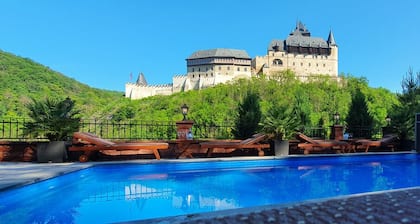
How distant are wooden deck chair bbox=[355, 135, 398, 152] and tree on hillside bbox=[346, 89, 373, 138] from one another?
2.06 metres

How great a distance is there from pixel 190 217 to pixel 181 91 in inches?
2078

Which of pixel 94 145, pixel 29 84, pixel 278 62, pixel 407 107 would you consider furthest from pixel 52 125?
pixel 278 62

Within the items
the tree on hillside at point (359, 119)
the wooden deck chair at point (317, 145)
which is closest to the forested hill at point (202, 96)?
the tree on hillside at point (359, 119)

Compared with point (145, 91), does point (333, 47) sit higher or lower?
higher

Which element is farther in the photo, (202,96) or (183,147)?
(202,96)

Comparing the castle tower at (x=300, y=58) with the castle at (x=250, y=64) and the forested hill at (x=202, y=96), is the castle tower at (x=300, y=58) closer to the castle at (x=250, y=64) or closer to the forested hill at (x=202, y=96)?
the castle at (x=250, y=64)

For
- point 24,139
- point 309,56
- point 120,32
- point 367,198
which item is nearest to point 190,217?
point 367,198

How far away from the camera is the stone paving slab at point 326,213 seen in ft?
6.97

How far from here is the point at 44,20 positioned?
27.2 metres

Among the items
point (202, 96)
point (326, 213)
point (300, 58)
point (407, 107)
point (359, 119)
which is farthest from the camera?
point (300, 58)

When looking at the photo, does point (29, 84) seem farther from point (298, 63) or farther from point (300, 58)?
point (300, 58)

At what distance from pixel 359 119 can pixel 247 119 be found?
5659 millimetres

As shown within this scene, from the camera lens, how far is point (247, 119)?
883 cm

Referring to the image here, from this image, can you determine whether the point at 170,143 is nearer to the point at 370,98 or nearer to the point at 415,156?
the point at 415,156
